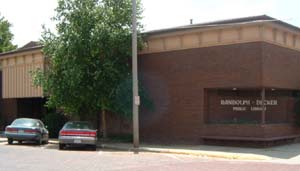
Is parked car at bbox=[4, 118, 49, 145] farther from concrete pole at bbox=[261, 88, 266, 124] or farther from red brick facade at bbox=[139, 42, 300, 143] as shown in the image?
concrete pole at bbox=[261, 88, 266, 124]

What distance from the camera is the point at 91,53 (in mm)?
28172

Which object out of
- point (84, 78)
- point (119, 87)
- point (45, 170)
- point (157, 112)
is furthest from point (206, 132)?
point (45, 170)

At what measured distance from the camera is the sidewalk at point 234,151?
2050 cm

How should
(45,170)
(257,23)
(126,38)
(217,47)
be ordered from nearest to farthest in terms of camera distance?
(45,170), (257,23), (217,47), (126,38)

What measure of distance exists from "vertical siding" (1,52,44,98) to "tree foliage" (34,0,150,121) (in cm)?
737

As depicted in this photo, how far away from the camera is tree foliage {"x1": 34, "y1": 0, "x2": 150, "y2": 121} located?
2764cm

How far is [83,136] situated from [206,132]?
6489 mm

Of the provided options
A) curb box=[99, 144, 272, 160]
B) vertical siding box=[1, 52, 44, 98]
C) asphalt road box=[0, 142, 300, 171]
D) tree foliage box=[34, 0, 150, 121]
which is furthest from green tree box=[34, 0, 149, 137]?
asphalt road box=[0, 142, 300, 171]

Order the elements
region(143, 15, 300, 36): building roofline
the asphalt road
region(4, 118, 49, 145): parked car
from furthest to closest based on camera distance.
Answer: region(4, 118, 49, 145): parked car → region(143, 15, 300, 36): building roofline → the asphalt road

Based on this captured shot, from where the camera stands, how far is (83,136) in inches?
953

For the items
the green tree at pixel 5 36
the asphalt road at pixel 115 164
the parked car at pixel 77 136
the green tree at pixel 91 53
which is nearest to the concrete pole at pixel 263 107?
the asphalt road at pixel 115 164

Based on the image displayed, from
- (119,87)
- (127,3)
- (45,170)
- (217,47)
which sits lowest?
(45,170)

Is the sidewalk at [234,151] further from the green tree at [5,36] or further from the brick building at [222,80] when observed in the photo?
the green tree at [5,36]

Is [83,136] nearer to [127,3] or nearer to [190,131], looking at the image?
[190,131]
